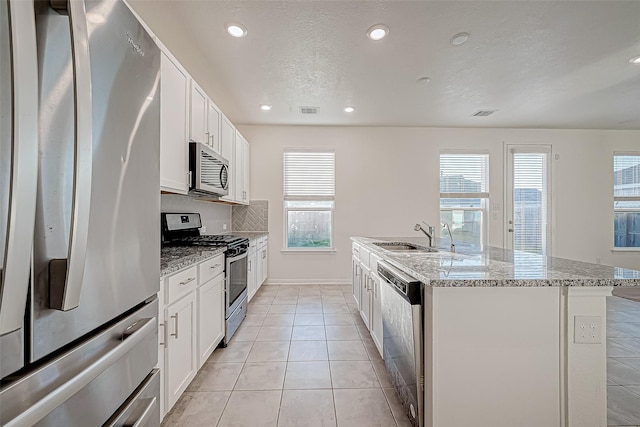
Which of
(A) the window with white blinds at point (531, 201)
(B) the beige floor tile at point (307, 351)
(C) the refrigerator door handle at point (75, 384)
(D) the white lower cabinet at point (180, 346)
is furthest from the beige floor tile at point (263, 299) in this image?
(A) the window with white blinds at point (531, 201)

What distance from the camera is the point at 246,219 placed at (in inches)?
188

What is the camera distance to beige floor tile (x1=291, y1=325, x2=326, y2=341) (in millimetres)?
2682

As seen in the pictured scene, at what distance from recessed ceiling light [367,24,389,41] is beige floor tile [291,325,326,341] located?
9.27 feet

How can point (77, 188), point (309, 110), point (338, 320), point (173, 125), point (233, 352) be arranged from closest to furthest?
point (77, 188)
point (173, 125)
point (233, 352)
point (338, 320)
point (309, 110)

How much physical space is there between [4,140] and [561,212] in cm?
682

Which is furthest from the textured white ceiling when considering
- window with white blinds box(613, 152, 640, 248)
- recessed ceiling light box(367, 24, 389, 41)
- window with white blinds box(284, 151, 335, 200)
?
window with white blinds box(613, 152, 640, 248)

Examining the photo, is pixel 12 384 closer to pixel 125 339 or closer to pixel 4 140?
pixel 125 339

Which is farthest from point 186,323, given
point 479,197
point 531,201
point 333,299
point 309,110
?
point 531,201

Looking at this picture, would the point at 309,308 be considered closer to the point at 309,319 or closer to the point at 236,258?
the point at 309,319

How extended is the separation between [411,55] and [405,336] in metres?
2.57

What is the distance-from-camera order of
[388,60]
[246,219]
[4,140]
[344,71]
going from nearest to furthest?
[4,140] → [388,60] → [344,71] → [246,219]

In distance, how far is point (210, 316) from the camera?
214 centimetres

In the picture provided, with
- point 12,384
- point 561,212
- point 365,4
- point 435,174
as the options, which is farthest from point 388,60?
point 561,212

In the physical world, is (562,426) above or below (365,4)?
below
